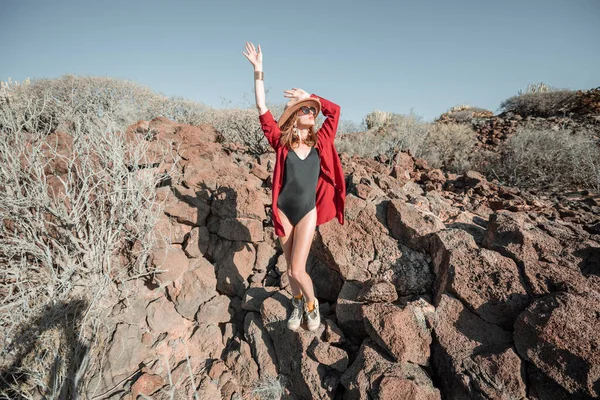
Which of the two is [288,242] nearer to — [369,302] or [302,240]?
[302,240]

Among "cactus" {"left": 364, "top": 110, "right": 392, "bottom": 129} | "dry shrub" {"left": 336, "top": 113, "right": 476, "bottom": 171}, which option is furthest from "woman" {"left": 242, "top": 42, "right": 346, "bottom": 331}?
"cactus" {"left": 364, "top": 110, "right": 392, "bottom": 129}

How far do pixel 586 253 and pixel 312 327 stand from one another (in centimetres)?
207

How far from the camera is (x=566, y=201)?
4176 millimetres

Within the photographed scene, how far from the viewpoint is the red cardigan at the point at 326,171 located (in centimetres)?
228

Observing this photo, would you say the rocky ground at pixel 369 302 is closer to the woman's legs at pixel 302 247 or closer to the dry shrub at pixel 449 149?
the woman's legs at pixel 302 247

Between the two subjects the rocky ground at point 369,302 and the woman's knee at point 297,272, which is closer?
the rocky ground at point 369,302

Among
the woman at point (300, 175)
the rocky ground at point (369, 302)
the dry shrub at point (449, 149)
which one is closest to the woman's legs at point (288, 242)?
the woman at point (300, 175)

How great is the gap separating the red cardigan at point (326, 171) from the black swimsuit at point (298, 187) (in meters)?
0.06

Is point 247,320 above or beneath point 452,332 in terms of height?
beneath

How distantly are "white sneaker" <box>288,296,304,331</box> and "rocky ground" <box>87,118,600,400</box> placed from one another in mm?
82

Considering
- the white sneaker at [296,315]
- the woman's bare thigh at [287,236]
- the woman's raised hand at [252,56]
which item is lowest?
the white sneaker at [296,315]

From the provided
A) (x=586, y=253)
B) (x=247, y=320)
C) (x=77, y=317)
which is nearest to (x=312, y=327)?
(x=247, y=320)

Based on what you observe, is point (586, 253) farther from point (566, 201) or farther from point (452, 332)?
point (566, 201)

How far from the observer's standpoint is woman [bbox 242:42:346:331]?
88.7 inches
